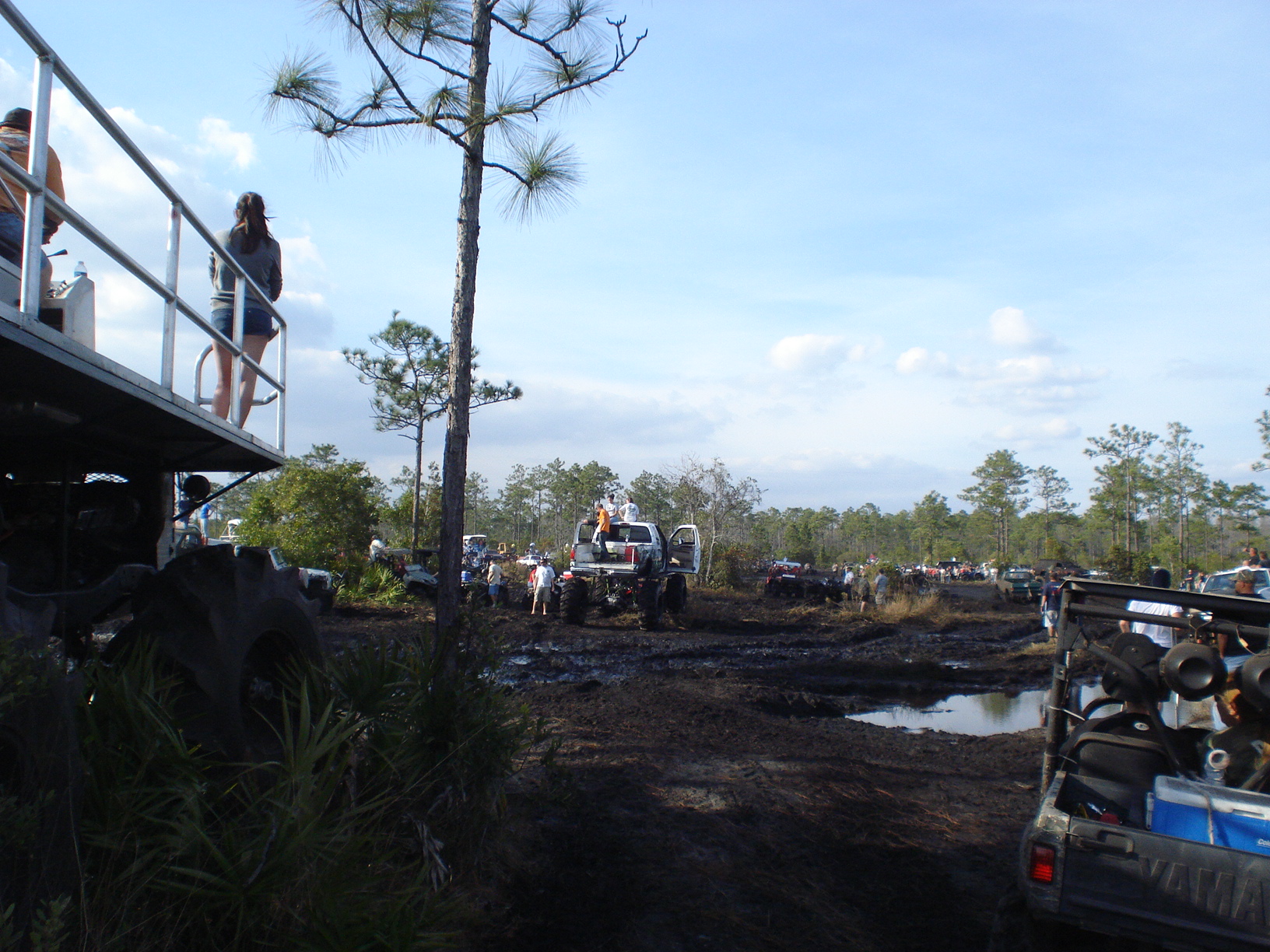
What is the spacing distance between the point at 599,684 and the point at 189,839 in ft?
25.6

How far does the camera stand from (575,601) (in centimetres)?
1809

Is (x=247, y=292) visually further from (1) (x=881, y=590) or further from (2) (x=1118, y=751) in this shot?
(1) (x=881, y=590)

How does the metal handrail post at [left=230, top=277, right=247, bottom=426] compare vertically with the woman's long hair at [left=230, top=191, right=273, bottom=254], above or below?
below

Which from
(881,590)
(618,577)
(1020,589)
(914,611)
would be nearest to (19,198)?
(618,577)

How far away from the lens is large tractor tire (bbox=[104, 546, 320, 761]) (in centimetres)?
348

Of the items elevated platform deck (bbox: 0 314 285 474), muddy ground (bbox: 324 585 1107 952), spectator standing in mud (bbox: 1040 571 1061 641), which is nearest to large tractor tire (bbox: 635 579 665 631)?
muddy ground (bbox: 324 585 1107 952)

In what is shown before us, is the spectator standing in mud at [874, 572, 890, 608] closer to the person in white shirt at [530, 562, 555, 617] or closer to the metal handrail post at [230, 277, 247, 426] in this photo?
the person in white shirt at [530, 562, 555, 617]

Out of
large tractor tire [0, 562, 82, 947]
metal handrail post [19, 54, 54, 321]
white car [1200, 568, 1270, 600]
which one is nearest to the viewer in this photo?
large tractor tire [0, 562, 82, 947]

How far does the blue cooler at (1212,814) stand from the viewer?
335 centimetres

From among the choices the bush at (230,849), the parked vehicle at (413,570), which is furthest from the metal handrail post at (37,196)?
the parked vehicle at (413,570)

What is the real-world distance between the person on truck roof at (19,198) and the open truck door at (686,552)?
18.5 m

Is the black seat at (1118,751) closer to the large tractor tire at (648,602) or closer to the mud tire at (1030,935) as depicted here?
the mud tire at (1030,935)

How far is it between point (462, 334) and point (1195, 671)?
431 centimetres

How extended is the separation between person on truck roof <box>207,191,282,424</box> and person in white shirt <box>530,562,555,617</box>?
49.8ft
